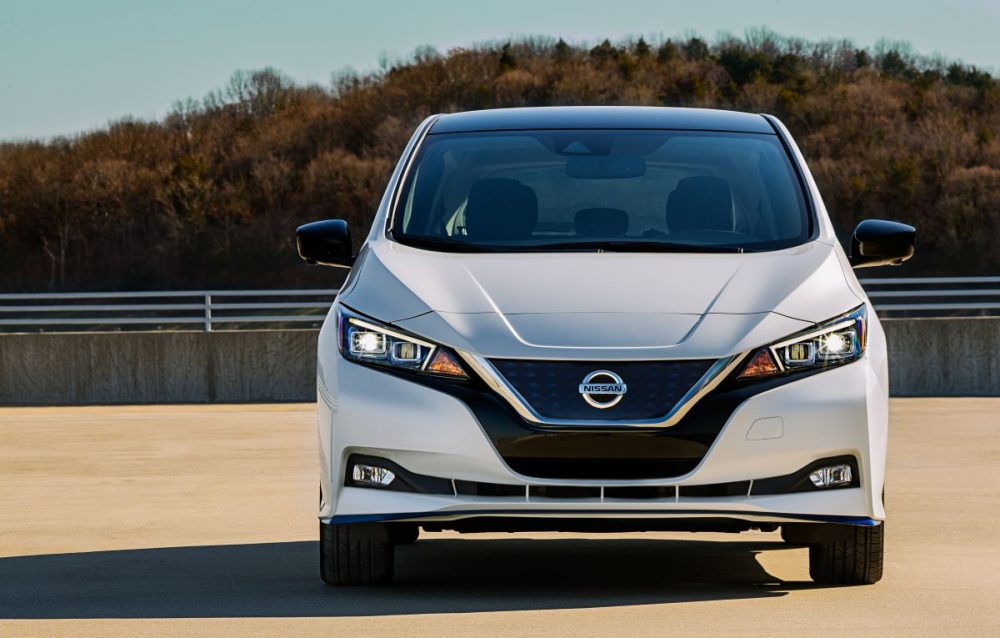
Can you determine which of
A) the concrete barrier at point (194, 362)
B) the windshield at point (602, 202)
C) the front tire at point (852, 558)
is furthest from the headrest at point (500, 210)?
the concrete barrier at point (194, 362)

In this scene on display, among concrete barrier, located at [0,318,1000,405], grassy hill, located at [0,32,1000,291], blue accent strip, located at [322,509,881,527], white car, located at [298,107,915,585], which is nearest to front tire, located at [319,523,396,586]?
white car, located at [298,107,915,585]

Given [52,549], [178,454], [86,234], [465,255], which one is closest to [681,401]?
[465,255]

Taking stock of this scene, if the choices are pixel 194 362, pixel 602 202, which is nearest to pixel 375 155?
pixel 194 362

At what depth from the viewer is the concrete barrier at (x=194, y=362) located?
85.0ft

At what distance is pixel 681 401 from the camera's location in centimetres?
608

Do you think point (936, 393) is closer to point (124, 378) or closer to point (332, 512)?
point (124, 378)

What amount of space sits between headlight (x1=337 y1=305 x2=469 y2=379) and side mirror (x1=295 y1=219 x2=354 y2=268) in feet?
2.91

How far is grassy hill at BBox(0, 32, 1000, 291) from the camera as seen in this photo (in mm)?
73250

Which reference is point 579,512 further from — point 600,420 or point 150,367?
point 150,367

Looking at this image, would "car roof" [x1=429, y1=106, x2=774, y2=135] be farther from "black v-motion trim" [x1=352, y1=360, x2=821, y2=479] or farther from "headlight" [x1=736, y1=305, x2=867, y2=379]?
"black v-motion trim" [x1=352, y1=360, x2=821, y2=479]

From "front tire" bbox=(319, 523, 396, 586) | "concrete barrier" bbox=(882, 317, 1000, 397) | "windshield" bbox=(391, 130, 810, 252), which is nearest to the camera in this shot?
"front tire" bbox=(319, 523, 396, 586)

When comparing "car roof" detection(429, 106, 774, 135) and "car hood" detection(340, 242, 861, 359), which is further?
"car roof" detection(429, 106, 774, 135)

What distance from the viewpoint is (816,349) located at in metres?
6.31

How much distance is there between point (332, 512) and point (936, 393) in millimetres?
20201
